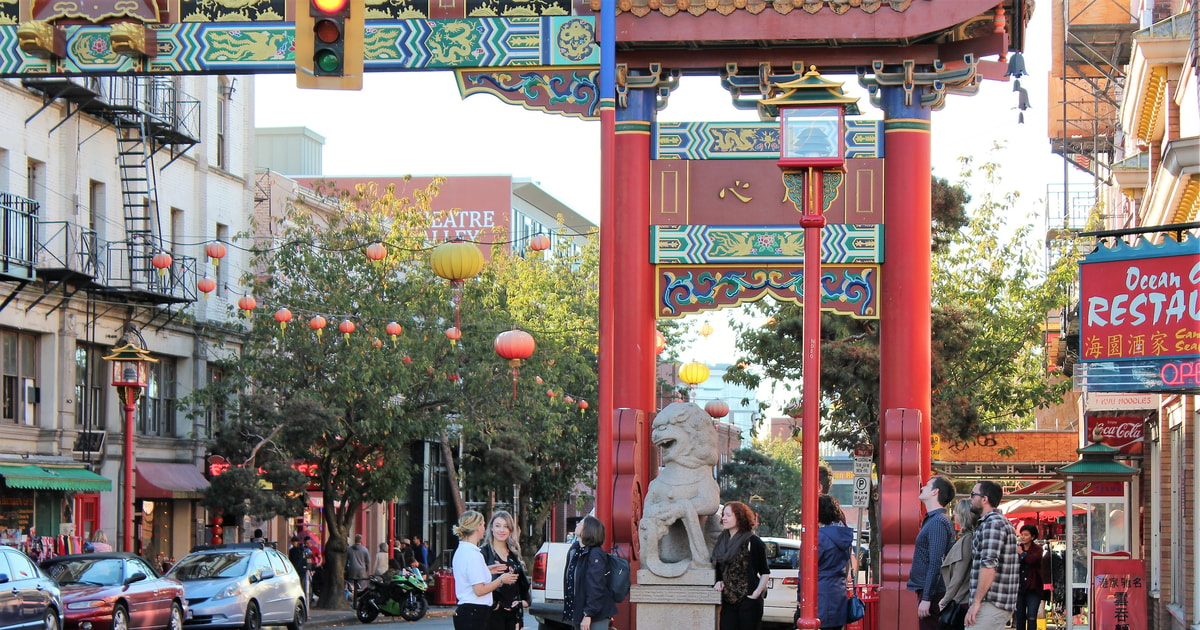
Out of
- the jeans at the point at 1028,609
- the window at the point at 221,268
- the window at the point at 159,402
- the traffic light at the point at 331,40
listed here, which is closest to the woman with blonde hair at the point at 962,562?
the traffic light at the point at 331,40

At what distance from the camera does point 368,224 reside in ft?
124

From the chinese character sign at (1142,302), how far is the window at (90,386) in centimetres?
2441

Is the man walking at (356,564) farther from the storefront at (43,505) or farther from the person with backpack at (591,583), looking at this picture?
the person with backpack at (591,583)

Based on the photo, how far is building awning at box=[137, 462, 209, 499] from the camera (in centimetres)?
3550

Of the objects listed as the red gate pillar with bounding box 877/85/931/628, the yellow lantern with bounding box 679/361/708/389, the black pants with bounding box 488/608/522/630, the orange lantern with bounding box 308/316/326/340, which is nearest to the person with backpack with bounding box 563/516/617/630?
the black pants with bounding box 488/608/522/630

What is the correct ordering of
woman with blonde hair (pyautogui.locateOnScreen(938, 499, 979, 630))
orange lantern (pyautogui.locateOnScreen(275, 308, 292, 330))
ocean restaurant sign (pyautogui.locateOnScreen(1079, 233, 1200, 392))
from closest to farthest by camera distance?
woman with blonde hair (pyautogui.locateOnScreen(938, 499, 979, 630))
ocean restaurant sign (pyautogui.locateOnScreen(1079, 233, 1200, 392))
orange lantern (pyautogui.locateOnScreen(275, 308, 292, 330))

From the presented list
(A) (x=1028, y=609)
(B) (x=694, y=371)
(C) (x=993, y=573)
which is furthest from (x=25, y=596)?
(B) (x=694, y=371)

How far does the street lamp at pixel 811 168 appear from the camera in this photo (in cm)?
1280

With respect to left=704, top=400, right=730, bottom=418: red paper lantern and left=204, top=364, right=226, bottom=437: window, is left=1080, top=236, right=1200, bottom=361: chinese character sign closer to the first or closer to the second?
left=704, top=400, right=730, bottom=418: red paper lantern

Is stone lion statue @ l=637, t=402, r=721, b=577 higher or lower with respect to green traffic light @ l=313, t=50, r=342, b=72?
lower

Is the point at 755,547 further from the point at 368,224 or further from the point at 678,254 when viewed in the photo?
the point at 368,224

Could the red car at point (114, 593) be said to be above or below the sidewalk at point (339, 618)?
above

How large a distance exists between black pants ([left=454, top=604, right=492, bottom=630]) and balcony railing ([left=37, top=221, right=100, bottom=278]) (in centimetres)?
2061

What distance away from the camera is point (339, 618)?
34.1 metres
